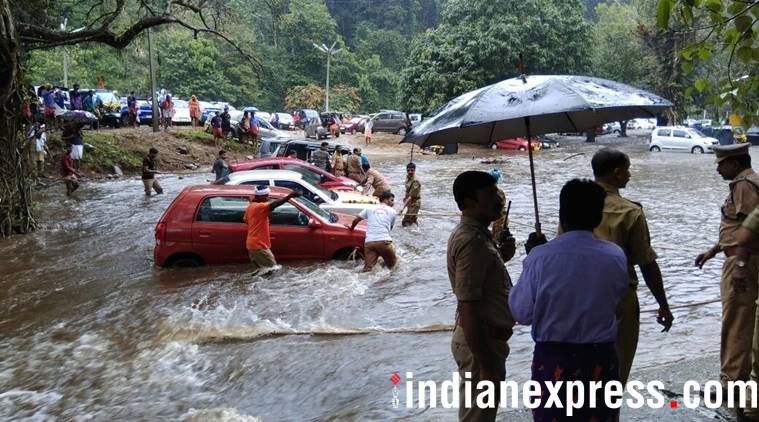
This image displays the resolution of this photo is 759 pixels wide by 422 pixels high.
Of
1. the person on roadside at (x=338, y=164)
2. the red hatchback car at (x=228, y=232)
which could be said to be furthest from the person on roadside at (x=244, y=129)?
the red hatchback car at (x=228, y=232)

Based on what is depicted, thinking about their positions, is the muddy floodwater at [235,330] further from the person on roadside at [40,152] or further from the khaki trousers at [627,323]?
the person on roadside at [40,152]

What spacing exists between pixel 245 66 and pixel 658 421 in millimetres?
56818

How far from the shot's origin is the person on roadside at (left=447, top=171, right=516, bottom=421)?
11.5 ft

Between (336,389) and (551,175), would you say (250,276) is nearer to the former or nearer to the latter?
(336,389)

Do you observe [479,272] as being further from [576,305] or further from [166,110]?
[166,110]

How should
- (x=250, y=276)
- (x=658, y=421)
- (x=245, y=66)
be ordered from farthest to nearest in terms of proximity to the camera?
(x=245, y=66) < (x=250, y=276) < (x=658, y=421)

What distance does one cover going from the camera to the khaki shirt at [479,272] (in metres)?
3.50

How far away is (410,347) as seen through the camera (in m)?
6.91

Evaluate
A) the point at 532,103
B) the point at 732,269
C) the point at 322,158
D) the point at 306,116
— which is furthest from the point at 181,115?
the point at 732,269

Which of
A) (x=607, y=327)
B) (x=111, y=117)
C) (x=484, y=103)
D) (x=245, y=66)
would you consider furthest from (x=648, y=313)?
(x=245, y=66)

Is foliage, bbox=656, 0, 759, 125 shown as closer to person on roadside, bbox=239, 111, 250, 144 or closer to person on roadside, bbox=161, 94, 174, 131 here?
person on roadside, bbox=239, 111, 250, 144

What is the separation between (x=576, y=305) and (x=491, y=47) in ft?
126

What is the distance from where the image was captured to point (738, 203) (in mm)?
4410

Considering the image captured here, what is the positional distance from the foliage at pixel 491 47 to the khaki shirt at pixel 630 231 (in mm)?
36378
